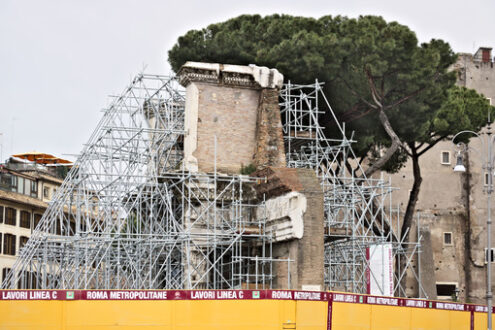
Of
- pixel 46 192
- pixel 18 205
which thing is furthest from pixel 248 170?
pixel 46 192

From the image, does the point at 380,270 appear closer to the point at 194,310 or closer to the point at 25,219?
the point at 194,310

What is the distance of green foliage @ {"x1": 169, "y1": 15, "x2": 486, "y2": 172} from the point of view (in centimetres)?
3775

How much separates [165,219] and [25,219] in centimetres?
Result: 2178

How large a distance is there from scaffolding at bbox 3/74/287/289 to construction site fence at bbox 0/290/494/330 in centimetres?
853

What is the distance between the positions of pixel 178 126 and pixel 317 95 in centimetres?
644

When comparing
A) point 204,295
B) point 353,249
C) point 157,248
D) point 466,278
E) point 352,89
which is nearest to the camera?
point 204,295

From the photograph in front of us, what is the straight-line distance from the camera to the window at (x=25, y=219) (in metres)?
52.8

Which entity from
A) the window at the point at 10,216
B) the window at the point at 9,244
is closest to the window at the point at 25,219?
the window at the point at 10,216

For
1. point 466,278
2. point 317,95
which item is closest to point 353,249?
point 317,95

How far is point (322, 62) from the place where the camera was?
37406 millimetres

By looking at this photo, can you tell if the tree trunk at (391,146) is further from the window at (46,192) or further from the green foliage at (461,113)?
the window at (46,192)

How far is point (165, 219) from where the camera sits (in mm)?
34156

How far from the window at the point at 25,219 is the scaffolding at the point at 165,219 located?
17.2 m

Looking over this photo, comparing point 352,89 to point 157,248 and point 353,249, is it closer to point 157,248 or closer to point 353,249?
point 353,249
